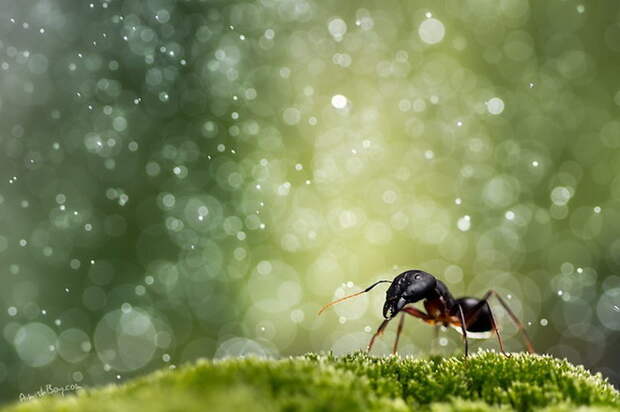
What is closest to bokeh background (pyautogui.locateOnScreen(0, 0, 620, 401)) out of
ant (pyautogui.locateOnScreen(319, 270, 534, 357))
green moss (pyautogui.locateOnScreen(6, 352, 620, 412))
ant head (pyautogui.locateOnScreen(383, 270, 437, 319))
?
ant (pyautogui.locateOnScreen(319, 270, 534, 357))

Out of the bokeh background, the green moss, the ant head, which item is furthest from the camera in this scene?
the bokeh background

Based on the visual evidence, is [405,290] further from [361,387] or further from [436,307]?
[361,387]

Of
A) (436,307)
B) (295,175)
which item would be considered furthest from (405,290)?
(295,175)

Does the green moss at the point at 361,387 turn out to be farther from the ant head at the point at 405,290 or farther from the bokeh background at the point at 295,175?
the bokeh background at the point at 295,175

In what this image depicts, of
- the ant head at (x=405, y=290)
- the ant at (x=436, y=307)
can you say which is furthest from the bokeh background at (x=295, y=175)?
the ant head at (x=405, y=290)

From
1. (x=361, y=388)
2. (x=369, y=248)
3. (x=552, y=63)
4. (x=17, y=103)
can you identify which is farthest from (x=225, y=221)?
(x=361, y=388)

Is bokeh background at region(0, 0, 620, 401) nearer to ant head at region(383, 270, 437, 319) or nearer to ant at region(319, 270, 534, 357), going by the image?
ant at region(319, 270, 534, 357)
